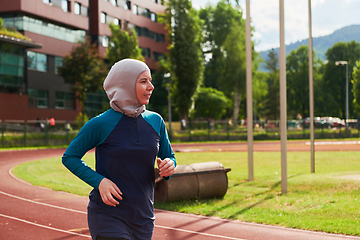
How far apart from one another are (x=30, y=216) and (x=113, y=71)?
670 cm

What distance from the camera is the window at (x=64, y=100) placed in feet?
152

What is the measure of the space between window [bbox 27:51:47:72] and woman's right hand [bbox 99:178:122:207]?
141ft

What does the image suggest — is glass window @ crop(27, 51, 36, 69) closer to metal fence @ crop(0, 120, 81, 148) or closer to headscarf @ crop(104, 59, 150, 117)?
metal fence @ crop(0, 120, 81, 148)

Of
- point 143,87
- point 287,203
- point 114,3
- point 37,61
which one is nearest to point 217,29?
point 114,3

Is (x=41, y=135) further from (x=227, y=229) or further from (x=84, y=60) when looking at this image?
(x=227, y=229)

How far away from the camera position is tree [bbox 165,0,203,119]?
48.4 m

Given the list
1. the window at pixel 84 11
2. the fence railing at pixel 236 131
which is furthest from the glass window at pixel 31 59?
the fence railing at pixel 236 131

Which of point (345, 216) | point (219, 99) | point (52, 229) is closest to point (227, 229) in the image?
point (345, 216)

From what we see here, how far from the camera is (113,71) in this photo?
288 cm

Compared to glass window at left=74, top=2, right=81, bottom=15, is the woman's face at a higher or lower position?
lower

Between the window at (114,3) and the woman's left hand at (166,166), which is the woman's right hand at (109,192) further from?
the window at (114,3)

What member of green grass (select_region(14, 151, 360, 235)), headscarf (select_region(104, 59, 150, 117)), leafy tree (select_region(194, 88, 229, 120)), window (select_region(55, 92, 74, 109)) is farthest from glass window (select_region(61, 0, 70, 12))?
headscarf (select_region(104, 59, 150, 117))

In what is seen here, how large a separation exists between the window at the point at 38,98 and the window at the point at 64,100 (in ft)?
5.47

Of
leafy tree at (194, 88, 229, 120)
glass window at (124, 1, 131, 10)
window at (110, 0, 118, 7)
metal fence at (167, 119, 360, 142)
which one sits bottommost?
metal fence at (167, 119, 360, 142)
